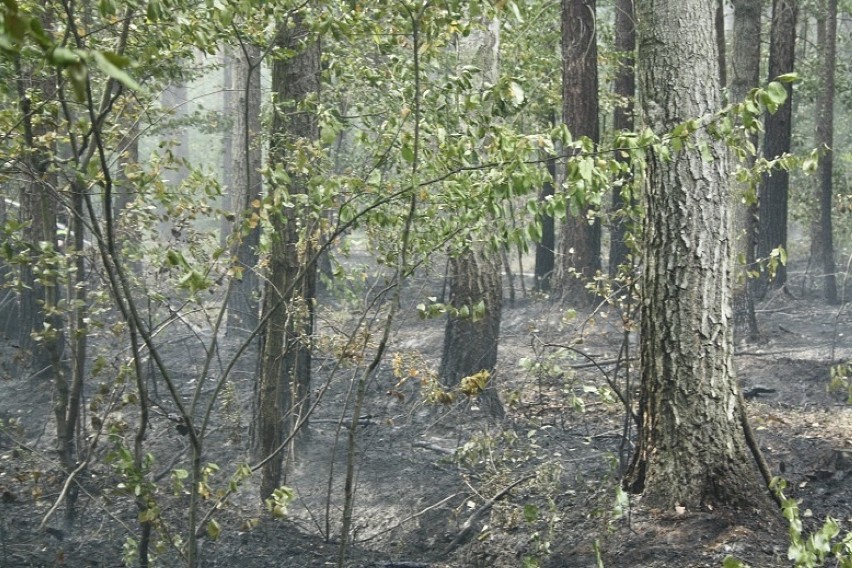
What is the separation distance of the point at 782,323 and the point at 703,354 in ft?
38.4

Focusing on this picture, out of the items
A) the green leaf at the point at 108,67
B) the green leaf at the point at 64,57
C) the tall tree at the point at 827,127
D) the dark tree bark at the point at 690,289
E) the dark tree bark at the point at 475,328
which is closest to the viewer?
the green leaf at the point at 108,67

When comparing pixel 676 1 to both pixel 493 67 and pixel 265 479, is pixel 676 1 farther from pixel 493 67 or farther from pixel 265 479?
pixel 265 479

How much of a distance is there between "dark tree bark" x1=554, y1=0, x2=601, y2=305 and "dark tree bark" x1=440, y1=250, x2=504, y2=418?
4.46 meters

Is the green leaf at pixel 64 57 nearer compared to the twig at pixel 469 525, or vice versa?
the green leaf at pixel 64 57

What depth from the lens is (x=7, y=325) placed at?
1461 cm

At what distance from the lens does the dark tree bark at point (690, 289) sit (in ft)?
20.2

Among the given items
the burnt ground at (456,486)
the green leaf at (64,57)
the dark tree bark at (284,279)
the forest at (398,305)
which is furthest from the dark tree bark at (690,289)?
the green leaf at (64,57)

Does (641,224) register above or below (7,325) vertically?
above

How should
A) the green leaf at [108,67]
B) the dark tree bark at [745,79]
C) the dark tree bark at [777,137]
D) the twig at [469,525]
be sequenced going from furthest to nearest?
1. the dark tree bark at [777,137]
2. the dark tree bark at [745,79]
3. the twig at [469,525]
4. the green leaf at [108,67]

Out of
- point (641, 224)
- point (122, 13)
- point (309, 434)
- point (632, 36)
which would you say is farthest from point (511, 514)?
point (632, 36)

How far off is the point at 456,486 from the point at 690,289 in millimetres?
3495

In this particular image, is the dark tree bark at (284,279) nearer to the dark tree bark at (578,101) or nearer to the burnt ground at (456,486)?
the burnt ground at (456,486)

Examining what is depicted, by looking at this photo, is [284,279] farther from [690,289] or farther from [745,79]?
[745,79]

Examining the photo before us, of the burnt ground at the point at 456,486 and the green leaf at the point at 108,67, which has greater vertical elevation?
the green leaf at the point at 108,67
